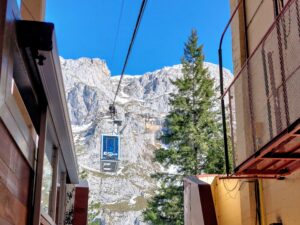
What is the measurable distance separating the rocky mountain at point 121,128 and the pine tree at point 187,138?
59682 mm

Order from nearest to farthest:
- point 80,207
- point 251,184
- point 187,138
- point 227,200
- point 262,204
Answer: point 262,204
point 251,184
point 227,200
point 80,207
point 187,138

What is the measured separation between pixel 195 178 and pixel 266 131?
3.93 m

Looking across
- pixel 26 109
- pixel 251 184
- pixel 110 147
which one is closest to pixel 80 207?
pixel 251 184

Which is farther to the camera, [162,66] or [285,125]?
[162,66]

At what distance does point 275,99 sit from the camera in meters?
4.52

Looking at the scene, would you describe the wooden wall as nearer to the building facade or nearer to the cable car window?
the building facade

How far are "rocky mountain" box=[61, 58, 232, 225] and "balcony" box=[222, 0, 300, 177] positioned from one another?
86.9 metres

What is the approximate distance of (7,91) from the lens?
297cm

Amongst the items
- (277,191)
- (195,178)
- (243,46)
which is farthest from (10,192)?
(195,178)

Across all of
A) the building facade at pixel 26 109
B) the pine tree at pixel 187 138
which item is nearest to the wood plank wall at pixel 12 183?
the building facade at pixel 26 109

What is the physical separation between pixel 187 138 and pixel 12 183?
92.4 feet

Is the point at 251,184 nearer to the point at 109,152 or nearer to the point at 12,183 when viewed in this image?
the point at 12,183

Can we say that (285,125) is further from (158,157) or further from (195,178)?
(158,157)

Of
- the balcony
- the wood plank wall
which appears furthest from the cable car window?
the wood plank wall
